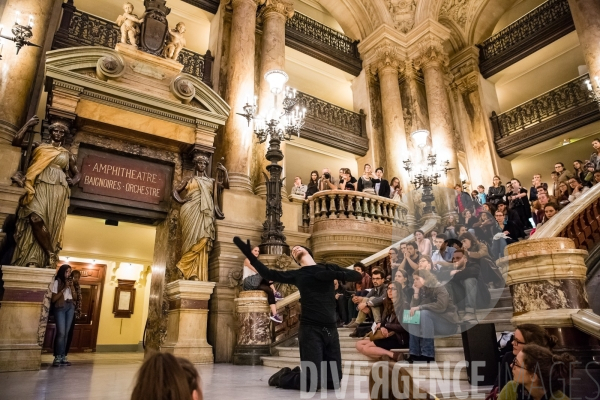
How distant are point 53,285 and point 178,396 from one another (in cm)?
567

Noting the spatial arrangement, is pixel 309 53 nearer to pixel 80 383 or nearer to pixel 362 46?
pixel 362 46

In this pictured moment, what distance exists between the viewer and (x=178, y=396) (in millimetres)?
1016

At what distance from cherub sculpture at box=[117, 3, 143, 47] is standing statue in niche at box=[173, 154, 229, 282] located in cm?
290

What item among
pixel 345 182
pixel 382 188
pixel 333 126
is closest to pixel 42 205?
pixel 345 182

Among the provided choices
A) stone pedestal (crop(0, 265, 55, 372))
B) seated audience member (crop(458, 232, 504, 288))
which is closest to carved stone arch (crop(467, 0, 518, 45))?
seated audience member (crop(458, 232, 504, 288))

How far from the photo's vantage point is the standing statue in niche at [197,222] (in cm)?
659

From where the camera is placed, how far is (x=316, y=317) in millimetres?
2979

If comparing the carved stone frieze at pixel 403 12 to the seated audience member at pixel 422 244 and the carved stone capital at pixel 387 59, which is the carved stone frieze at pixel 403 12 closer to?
the carved stone capital at pixel 387 59

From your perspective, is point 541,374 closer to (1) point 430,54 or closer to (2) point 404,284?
(2) point 404,284

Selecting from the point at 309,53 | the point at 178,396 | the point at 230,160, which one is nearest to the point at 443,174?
the point at 309,53

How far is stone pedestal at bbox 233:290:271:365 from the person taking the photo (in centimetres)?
563

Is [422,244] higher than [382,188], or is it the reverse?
[382,188]

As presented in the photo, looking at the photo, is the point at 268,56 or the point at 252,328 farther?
the point at 268,56

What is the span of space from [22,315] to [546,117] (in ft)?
46.4
